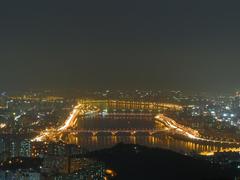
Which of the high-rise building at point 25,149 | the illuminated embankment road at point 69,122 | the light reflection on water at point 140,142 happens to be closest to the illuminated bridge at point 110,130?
the illuminated embankment road at point 69,122

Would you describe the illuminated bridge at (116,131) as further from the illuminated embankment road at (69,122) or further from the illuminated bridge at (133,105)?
the illuminated bridge at (133,105)

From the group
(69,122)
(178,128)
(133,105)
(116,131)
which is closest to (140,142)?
(116,131)

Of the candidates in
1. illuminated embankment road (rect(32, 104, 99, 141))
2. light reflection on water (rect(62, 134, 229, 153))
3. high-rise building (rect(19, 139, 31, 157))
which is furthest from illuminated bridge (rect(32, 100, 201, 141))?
high-rise building (rect(19, 139, 31, 157))

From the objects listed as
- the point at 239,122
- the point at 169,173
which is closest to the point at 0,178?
the point at 169,173

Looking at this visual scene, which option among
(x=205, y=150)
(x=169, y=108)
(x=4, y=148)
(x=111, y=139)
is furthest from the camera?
(x=169, y=108)

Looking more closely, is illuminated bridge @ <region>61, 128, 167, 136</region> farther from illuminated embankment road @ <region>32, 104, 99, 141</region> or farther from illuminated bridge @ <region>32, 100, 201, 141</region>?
illuminated embankment road @ <region>32, 104, 99, 141</region>

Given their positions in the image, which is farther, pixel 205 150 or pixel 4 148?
pixel 205 150

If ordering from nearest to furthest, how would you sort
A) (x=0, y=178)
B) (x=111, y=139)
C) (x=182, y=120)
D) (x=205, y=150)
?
(x=0, y=178) < (x=205, y=150) < (x=111, y=139) < (x=182, y=120)

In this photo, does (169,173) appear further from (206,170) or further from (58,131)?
(58,131)

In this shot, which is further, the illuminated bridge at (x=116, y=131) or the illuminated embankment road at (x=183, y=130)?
the illuminated bridge at (x=116, y=131)
